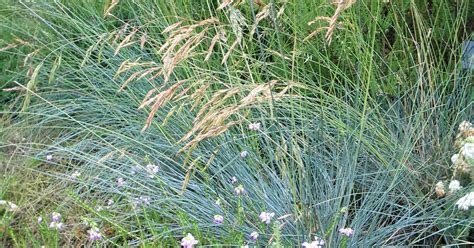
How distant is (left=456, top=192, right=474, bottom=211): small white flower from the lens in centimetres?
173

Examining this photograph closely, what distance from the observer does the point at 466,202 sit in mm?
1738

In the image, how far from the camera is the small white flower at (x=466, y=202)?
1.73 metres

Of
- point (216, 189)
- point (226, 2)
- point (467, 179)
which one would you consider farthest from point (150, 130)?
point (467, 179)

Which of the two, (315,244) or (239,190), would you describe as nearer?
(315,244)

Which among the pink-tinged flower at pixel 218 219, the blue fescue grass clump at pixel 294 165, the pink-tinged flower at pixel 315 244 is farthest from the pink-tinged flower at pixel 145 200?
the pink-tinged flower at pixel 315 244

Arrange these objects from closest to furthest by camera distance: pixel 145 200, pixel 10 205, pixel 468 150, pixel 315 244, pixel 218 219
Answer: pixel 315 244
pixel 468 150
pixel 218 219
pixel 145 200
pixel 10 205

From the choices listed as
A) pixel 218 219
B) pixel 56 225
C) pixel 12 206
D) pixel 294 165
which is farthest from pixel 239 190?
pixel 12 206

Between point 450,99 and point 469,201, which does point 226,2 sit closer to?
point 469,201

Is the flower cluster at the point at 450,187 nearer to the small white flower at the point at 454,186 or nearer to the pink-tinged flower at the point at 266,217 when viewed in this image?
the small white flower at the point at 454,186

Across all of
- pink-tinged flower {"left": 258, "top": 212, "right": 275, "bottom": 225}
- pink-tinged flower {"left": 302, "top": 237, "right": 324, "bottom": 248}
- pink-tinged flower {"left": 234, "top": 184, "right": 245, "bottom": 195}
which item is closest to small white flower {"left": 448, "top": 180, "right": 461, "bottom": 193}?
pink-tinged flower {"left": 302, "top": 237, "right": 324, "bottom": 248}

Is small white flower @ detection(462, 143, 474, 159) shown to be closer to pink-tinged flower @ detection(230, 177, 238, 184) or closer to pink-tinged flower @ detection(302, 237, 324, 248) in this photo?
pink-tinged flower @ detection(302, 237, 324, 248)

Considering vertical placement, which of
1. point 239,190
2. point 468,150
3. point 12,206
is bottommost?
point 12,206

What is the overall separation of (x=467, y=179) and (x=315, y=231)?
544 mm

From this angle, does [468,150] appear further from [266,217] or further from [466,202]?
[266,217]
